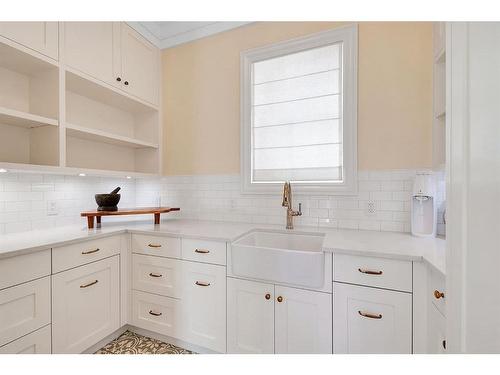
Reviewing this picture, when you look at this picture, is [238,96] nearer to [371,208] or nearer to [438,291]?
[371,208]

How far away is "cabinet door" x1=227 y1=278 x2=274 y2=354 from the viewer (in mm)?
1440

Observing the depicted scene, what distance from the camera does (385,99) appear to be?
5.82 feet

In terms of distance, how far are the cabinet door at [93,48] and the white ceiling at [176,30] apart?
33 cm

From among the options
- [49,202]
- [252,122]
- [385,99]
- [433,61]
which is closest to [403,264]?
[385,99]

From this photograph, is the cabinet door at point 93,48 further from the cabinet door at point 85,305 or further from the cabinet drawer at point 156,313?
the cabinet drawer at point 156,313

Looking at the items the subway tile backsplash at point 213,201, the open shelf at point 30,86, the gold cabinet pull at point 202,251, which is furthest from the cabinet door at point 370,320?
the open shelf at point 30,86

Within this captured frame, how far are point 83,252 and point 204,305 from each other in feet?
2.88

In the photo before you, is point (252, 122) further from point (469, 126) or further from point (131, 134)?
point (469, 126)

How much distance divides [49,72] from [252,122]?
1573 millimetres

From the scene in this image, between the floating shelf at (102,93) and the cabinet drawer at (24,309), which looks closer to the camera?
the cabinet drawer at (24,309)

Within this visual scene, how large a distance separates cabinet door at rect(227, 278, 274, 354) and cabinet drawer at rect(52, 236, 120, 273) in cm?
92

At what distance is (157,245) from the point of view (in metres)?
1.76

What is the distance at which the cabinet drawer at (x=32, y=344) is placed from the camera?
1212 millimetres

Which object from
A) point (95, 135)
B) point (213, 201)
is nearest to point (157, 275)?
point (213, 201)
